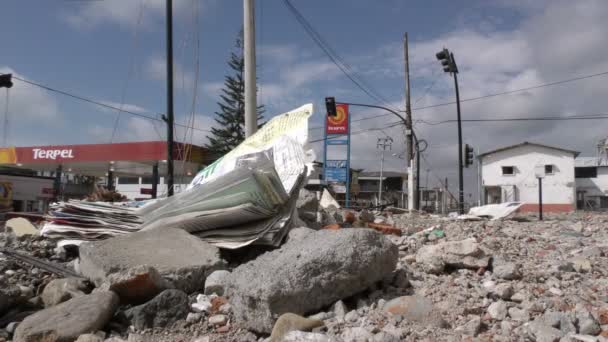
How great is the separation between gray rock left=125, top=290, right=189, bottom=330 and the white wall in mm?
38739

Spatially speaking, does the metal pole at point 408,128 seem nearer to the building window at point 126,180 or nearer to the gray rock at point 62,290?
the gray rock at point 62,290

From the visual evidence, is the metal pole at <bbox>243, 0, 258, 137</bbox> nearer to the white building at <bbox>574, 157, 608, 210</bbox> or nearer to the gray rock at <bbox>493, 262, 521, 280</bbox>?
the gray rock at <bbox>493, 262, 521, 280</bbox>

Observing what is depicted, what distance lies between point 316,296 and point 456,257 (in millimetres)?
1502

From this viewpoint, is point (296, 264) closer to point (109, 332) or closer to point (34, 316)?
point (109, 332)

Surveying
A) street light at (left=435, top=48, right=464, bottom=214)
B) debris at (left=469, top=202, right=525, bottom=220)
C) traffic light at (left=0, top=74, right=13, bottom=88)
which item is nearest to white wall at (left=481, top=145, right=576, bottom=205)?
street light at (left=435, top=48, right=464, bottom=214)

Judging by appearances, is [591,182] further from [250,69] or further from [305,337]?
[305,337]

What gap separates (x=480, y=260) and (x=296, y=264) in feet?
5.80

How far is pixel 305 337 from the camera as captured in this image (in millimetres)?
2506

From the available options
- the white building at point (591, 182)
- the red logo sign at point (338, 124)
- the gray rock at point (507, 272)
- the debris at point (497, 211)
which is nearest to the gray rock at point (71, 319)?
the gray rock at point (507, 272)

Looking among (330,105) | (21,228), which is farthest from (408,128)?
(21,228)

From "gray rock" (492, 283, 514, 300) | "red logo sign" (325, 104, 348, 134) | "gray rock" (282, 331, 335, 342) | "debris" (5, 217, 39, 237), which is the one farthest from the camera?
"red logo sign" (325, 104, 348, 134)

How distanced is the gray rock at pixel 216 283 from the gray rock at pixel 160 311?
0.28 m

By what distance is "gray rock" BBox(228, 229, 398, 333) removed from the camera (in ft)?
A: 9.62

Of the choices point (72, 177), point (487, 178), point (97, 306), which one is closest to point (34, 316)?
point (97, 306)
